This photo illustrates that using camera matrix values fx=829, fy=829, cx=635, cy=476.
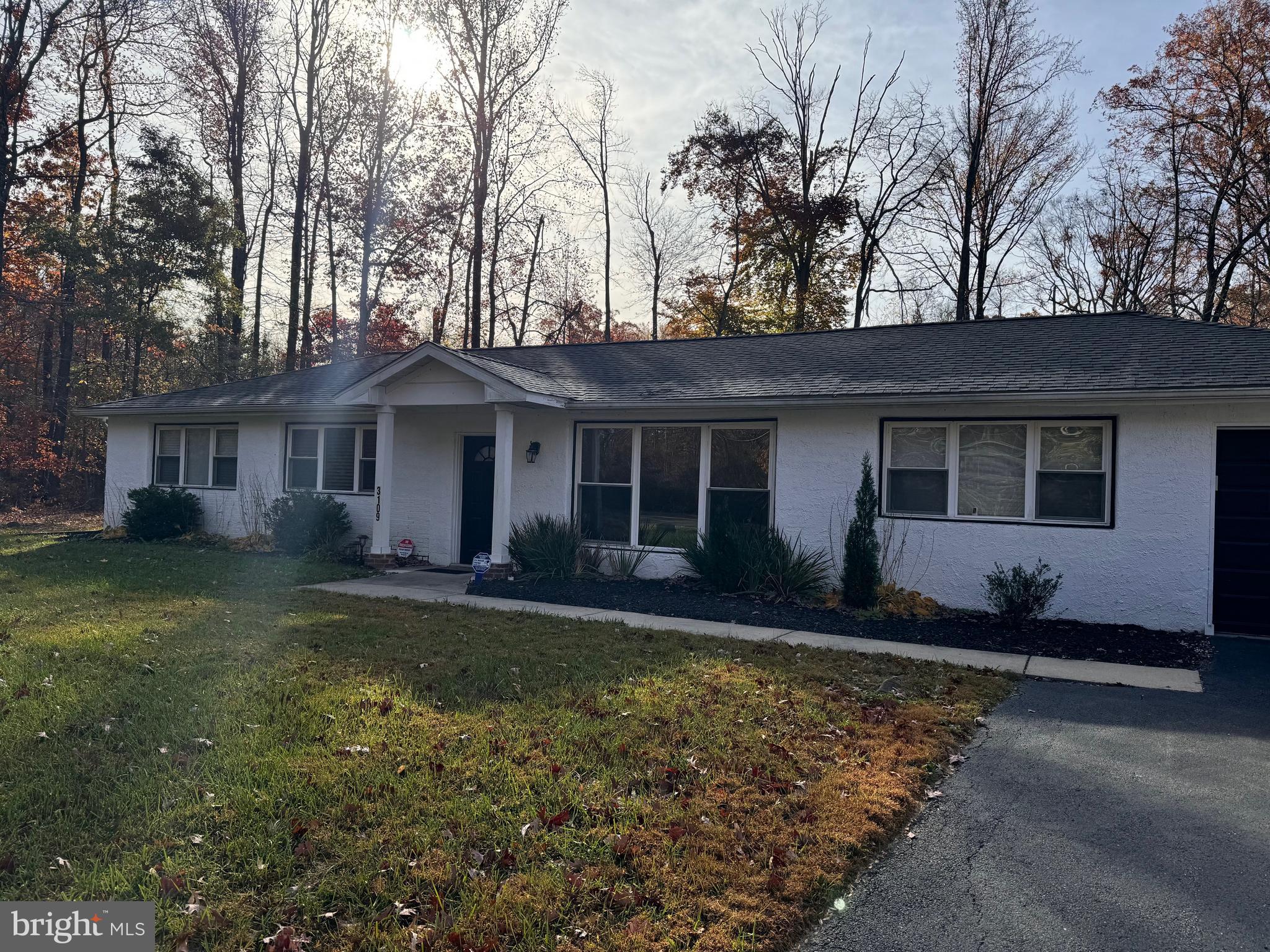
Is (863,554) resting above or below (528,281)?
below

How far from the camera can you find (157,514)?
52.2 ft

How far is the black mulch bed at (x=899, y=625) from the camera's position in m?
8.26

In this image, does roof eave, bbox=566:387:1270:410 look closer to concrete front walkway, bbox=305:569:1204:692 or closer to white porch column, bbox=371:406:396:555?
concrete front walkway, bbox=305:569:1204:692

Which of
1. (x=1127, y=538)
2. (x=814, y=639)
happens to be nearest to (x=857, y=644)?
(x=814, y=639)

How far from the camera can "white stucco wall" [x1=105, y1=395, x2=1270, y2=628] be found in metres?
9.16

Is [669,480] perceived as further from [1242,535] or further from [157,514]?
[157,514]

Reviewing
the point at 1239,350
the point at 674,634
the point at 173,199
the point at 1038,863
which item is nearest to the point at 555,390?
the point at 674,634

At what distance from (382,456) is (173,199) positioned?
15.1 m

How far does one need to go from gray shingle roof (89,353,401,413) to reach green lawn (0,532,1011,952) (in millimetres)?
8213

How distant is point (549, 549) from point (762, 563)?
10.5ft

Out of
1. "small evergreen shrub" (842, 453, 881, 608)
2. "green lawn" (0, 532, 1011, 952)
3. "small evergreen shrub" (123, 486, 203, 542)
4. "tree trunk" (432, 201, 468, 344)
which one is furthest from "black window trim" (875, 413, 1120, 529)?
"tree trunk" (432, 201, 468, 344)

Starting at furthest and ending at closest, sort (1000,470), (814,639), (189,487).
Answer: (189,487) → (1000,470) → (814,639)

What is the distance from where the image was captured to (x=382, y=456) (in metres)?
13.3

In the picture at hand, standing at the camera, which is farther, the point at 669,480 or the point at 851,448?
the point at 669,480
